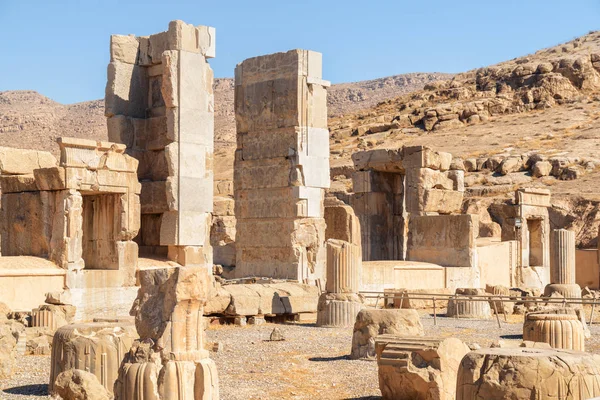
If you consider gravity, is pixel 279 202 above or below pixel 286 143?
below

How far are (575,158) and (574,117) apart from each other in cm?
1288

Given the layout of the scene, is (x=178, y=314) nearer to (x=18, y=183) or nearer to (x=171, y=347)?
(x=171, y=347)

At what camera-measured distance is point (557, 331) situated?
34.0 feet

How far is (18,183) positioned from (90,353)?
612 centimetres

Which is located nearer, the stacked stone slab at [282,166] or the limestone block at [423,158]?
the stacked stone slab at [282,166]

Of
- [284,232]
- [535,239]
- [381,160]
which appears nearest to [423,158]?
[381,160]

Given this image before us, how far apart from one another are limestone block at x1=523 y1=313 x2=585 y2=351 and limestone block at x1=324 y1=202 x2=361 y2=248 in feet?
21.8

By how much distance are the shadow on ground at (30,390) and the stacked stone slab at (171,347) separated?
1.61m

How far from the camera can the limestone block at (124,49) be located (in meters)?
14.7

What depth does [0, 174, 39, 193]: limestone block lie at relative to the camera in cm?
1310

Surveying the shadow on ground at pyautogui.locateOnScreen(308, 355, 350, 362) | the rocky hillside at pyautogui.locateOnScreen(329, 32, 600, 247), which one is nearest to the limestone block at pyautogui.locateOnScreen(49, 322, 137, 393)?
the shadow on ground at pyautogui.locateOnScreen(308, 355, 350, 362)

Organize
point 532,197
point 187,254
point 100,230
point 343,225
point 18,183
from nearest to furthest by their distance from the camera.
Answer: point 18,183
point 100,230
point 187,254
point 343,225
point 532,197

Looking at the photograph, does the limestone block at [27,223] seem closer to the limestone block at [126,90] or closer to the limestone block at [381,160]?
the limestone block at [126,90]

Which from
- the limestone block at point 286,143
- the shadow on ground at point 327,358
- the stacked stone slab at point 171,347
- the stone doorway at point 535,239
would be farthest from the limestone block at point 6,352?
the stone doorway at point 535,239
